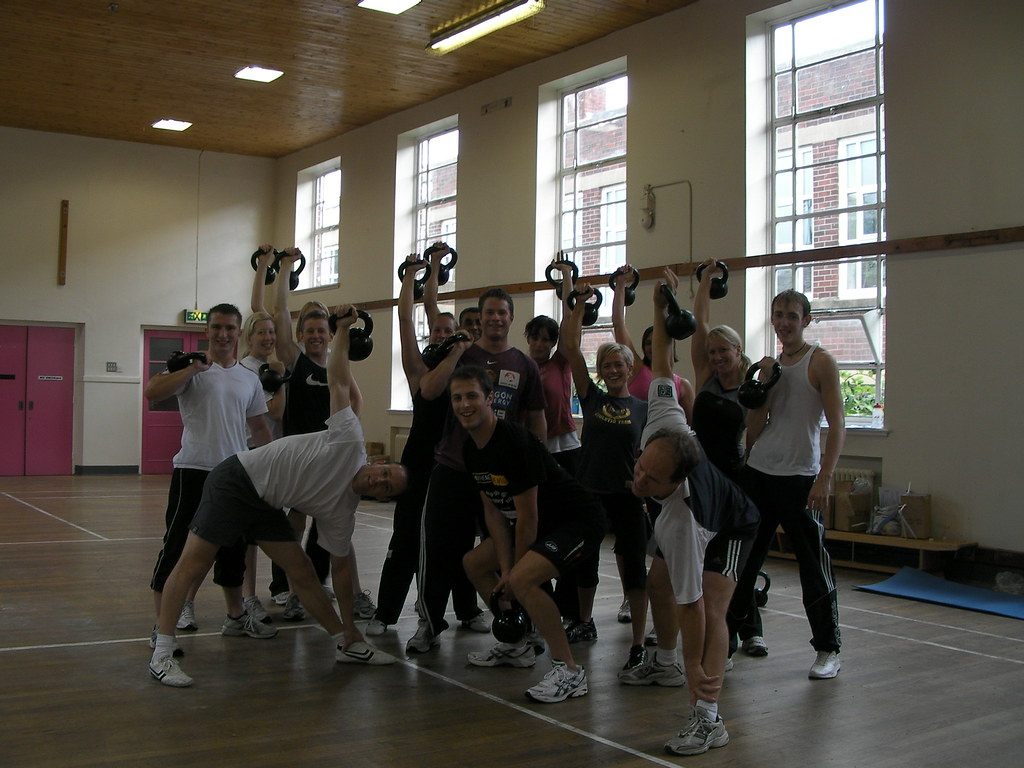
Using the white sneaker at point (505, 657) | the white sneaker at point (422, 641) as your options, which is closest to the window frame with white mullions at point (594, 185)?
the white sneaker at point (422, 641)

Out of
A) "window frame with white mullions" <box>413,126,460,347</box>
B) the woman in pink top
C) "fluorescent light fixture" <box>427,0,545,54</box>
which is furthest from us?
"window frame with white mullions" <box>413,126,460,347</box>

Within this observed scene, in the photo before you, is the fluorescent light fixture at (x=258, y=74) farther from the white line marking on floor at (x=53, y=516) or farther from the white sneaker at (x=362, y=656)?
the white sneaker at (x=362, y=656)

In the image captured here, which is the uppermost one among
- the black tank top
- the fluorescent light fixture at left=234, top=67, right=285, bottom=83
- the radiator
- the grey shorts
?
the fluorescent light fixture at left=234, top=67, right=285, bottom=83

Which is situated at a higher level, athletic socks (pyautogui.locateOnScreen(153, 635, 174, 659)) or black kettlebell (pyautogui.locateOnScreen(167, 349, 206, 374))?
black kettlebell (pyautogui.locateOnScreen(167, 349, 206, 374))

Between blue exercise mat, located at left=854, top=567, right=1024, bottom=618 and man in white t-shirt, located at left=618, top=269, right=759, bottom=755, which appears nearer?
man in white t-shirt, located at left=618, top=269, right=759, bottom=755

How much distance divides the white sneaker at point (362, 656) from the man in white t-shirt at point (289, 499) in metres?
0.22

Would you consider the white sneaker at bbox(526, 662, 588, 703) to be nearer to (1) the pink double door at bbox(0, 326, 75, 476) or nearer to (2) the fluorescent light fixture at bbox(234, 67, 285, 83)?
(2) the fluorescent light fixture at bbox(234, 67, 285, 83)

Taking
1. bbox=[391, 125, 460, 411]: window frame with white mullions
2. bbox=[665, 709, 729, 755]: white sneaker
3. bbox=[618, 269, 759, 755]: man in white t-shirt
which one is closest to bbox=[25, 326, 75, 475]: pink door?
bbox=[391, 125, 460, 411]: window frame with white mullions

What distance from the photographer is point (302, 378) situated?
4895 mm

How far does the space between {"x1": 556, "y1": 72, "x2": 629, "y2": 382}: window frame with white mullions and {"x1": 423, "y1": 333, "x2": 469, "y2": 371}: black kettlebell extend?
5.39 meters

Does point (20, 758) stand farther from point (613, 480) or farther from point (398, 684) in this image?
point (613, 480)

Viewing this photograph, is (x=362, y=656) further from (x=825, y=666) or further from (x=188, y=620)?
(x=825, y=666)

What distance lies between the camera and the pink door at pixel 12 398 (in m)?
13.6

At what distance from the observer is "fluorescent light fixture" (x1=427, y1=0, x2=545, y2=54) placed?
8.44 meters
